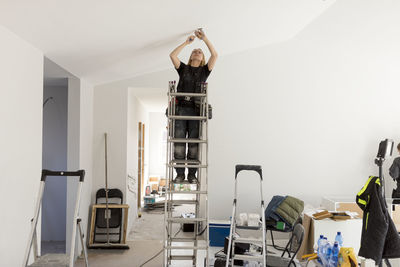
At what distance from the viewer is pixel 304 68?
5.93 m

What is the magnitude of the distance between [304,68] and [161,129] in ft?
22.3

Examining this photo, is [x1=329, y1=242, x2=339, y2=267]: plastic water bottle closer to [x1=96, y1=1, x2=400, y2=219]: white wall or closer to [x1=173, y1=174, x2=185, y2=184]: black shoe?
[x1=173, y1=174, x2=185, y2=184]: black shoe

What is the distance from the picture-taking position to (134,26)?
345 centimetres

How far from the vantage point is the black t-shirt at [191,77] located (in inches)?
147

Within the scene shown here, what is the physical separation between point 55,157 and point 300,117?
420cm

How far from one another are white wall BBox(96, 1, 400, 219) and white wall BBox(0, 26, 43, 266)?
3064mm

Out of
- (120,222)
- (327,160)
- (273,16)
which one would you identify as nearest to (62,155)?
(120,222)

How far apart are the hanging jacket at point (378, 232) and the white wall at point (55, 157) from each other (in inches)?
190

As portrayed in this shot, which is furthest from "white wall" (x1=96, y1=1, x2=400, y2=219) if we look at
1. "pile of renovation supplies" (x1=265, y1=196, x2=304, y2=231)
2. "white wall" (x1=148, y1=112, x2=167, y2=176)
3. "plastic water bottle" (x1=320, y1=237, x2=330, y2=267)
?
"white wall" (x1=148, y1=112, x2=167, y2=176)

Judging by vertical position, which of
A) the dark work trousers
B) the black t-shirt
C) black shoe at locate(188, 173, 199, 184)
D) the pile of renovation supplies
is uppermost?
the black t-shirt

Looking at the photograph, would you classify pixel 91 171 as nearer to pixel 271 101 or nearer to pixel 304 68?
pixel 271 101

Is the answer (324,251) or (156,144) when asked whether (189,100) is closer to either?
(324,251)

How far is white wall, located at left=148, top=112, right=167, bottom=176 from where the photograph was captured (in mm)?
11844

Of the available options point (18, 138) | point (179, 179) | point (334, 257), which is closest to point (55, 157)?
point (18, 138)
